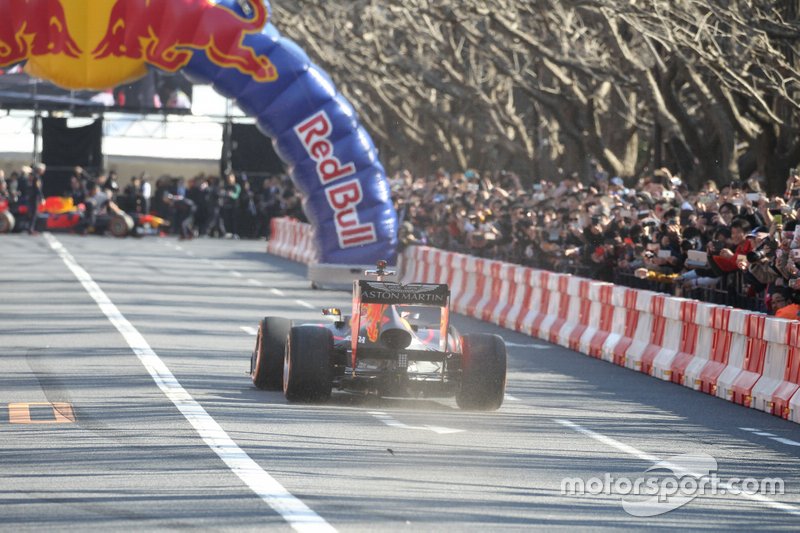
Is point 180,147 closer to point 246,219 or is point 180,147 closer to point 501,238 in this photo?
point 246,219

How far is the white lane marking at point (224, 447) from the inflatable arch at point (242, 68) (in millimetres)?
7181

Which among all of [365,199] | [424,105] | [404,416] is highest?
[424,105]

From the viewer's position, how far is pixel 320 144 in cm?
3206

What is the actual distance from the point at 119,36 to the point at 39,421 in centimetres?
1658

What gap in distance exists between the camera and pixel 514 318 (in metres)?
27.8

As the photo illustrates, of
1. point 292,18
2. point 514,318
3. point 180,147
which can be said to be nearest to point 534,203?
point 514,318

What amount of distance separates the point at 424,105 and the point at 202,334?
29.6 m

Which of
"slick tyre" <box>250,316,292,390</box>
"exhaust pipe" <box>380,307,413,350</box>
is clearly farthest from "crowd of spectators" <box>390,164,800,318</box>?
"slick tyre" <box>250,316,292,390</box>

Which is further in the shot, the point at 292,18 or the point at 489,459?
the point at 292,18

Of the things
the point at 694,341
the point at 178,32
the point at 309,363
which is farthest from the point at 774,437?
the point at 178,32

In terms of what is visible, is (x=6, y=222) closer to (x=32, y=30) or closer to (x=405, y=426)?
(x=32, y=30)

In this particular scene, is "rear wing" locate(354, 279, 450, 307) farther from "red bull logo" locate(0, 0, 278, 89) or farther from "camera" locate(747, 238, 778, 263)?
"red bull logo" locate(0, 0, 278, 89)

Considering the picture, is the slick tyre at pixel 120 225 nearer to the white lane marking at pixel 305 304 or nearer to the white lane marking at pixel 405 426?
the white lane marking at pixel 305 304

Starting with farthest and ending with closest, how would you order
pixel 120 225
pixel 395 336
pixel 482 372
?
pixel 120 225 < pixel 482 372 < pixel 395 336
